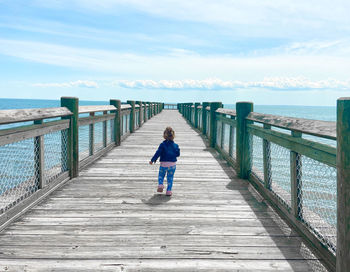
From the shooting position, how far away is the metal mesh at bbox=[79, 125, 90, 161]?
6643 mm

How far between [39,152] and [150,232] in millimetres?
1907

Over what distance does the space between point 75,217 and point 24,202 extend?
668 millimetres

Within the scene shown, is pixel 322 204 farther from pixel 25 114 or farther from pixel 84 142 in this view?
pixel 84 142

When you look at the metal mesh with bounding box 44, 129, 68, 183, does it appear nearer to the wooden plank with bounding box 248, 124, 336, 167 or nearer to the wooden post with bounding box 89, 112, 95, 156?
the wooden post with bounding box 89, 112, 95, 156

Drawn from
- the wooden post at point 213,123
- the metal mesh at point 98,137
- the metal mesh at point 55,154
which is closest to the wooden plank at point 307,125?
the metal mesh at point 55,154

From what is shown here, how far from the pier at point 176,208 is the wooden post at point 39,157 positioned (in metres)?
0.01

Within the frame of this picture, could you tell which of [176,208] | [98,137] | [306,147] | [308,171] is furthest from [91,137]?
[306,147]

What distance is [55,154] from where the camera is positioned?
5.22 metres

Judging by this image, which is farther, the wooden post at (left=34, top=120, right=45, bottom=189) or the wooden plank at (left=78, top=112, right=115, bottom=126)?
the wooden plank at (left=78, top=112, right=115, bottom=126)

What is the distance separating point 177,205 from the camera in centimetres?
450

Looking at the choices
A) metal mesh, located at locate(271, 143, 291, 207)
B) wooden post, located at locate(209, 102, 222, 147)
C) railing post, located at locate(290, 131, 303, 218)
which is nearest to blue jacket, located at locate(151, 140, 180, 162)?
metal mesh, located at locate(271, 143, 291, 207)

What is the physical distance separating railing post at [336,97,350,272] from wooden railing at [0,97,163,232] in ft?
10.3

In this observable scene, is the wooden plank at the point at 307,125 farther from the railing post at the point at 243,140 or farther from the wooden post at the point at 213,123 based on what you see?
the wooden post at the point at 213,123

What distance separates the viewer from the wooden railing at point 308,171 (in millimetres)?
2463
